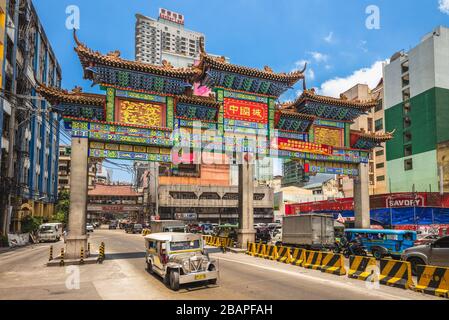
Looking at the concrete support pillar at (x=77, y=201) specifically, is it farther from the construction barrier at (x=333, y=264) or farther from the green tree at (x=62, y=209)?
the green tree at (x=62, y=209)

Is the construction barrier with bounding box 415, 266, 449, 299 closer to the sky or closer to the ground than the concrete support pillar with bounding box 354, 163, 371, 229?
closer to the ground

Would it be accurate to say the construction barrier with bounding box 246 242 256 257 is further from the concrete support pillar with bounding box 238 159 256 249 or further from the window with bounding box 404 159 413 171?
the window with bounding box 404 159 413 171

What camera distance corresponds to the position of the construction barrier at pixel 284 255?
1938 cm

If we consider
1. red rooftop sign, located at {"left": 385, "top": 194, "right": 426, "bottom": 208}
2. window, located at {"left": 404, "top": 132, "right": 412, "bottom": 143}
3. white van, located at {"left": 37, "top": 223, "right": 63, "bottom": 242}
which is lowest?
white van, located at {"left": 37, "top": 223, "right": 63, "bottom": 242}

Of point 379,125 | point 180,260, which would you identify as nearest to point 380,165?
point 379,125

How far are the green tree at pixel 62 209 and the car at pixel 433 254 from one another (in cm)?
5802

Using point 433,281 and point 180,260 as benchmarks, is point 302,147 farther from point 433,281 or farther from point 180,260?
point 180,260

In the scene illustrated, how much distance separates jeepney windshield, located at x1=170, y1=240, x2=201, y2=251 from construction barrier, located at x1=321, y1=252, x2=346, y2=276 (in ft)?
21.0

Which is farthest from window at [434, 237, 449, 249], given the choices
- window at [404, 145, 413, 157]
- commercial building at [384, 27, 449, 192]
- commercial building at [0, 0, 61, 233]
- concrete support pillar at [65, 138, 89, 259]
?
window at [404, 145, 413, 157]

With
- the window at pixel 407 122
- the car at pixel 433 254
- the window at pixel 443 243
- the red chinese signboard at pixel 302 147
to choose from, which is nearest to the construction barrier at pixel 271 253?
the red chinese signboard at pixel 302 147

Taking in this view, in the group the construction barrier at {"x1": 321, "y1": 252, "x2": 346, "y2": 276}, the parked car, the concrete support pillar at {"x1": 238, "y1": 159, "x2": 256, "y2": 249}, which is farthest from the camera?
the concrete support pillar at {"x1": 238, "y1": 159, "x2": 256, "y2": 249}

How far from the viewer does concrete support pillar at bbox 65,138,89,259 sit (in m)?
19.2

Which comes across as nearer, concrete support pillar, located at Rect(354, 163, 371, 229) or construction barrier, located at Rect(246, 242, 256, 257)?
construction barrier, located at Rect(246, 242, 256, 257)

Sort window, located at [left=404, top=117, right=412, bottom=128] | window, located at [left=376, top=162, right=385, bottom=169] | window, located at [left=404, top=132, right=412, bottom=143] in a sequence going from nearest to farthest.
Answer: window, located at [left=404, top=132, right=412, bottom=143] → window, located at [left=404, top=117, right=412, bottom=128] → window, located at [left=376, top=162, right=385, bottom=169]
